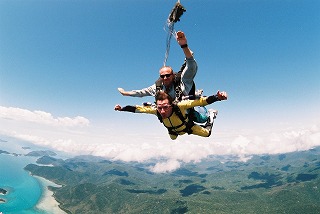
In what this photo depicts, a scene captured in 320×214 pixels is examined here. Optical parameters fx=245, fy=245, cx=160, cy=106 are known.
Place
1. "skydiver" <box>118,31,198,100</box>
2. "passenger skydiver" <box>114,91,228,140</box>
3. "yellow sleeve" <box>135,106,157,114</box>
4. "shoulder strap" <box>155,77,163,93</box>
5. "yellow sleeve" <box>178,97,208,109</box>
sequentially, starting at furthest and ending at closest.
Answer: "yellow sleeve" <box>135,106,157,114</box>
"shoulder strap" <box>155,77,163,93</box>
"passenger skydiver" <box>114,91,228,140</box>
"yellow sleeve" <box>178,97,208,109</box>
"skydiver" <box>118,31,198,100</box>

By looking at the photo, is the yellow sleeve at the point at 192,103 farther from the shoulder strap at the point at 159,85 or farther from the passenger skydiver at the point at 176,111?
the shoulder strap at the point at 159,85

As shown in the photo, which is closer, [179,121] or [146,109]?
[179,121]

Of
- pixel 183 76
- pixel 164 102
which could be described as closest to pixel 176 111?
pixel 164 102

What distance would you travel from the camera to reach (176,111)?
24.6 ft

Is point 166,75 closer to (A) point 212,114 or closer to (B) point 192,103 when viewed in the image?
(B) point 192,103

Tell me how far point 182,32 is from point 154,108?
354 centimetres

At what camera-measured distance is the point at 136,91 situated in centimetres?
866

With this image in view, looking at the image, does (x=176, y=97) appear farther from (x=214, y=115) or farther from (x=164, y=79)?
(x=214, y=115)

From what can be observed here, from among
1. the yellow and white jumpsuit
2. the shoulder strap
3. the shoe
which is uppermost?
the shoulder strap

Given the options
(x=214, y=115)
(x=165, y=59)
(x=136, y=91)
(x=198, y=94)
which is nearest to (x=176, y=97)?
(x=198, y=94)

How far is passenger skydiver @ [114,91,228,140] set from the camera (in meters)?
6.66

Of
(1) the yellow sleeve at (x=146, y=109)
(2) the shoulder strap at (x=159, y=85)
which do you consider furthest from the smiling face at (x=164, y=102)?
(1) the yellow sleeve at (x=146, y=109)

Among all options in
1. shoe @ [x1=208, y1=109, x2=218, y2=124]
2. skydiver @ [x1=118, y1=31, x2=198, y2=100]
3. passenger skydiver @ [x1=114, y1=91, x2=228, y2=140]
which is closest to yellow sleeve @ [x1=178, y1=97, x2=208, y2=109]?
passenger skydiver @ [x1=114, y1=91, x2=228, y2=140]

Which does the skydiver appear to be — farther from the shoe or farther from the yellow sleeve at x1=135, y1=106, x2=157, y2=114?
the shoe
